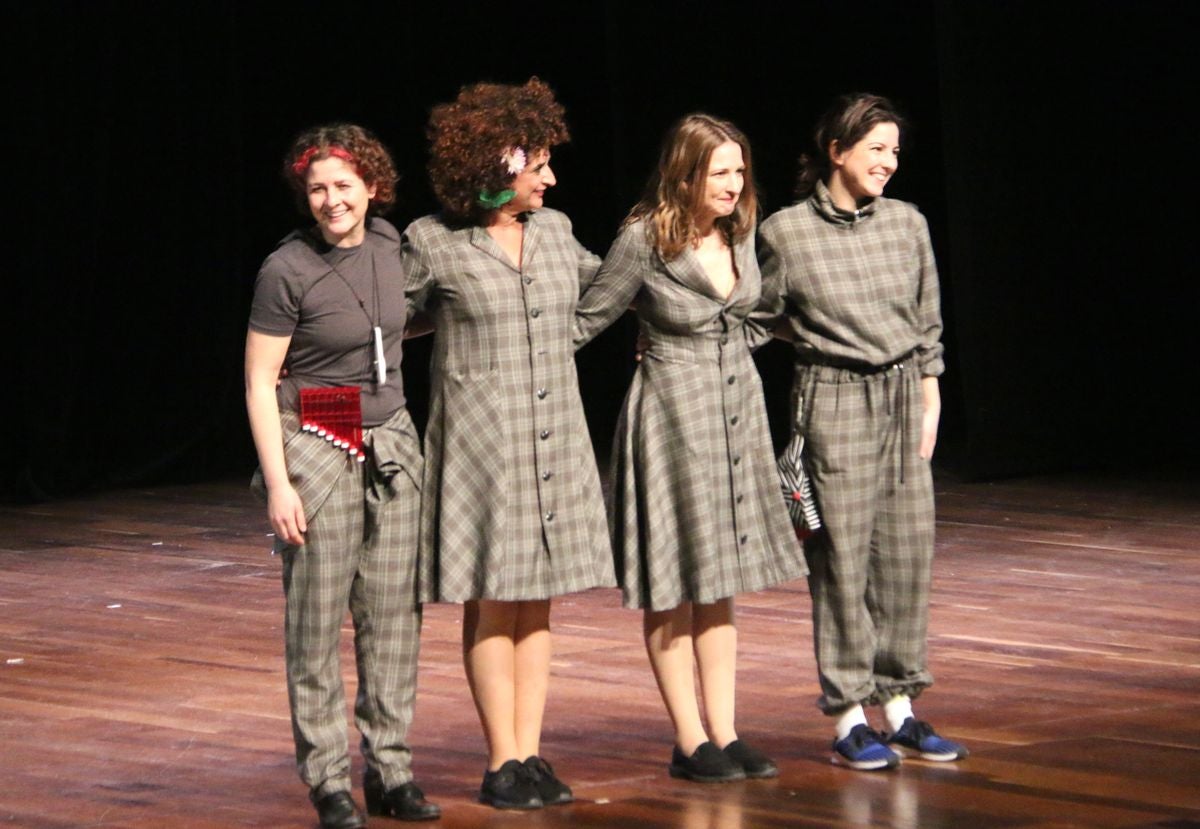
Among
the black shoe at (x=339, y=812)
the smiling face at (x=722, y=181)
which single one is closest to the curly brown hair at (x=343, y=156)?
the smiling face at (x=722, y=181)

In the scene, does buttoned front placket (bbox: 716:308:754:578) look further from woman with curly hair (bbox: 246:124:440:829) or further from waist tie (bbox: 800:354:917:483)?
woman with curly hair (bbox: 246:124:440:829)

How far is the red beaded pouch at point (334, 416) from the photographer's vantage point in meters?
3.35

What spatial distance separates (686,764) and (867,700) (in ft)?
1.27

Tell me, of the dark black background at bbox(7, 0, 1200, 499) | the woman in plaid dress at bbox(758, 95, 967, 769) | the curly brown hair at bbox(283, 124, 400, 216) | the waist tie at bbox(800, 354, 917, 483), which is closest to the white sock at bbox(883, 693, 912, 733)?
the woman in plaid dress at bbox(758, 95, 967, 769)

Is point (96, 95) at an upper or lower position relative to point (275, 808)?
upper

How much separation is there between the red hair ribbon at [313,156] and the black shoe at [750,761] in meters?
1.19

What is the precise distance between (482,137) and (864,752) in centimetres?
125

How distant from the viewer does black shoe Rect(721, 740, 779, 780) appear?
3686 mm

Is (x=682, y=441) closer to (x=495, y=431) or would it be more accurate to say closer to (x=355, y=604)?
(x=495, y=431)

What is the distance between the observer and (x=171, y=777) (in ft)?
12.3

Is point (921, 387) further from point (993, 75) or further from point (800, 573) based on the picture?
point (993, 75)

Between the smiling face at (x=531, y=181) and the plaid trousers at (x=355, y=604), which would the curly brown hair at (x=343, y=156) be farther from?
the plaid trousers at (x=355, y=604)

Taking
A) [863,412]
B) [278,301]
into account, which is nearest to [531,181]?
[278,301]

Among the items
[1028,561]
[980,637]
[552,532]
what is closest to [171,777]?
[552,532]
